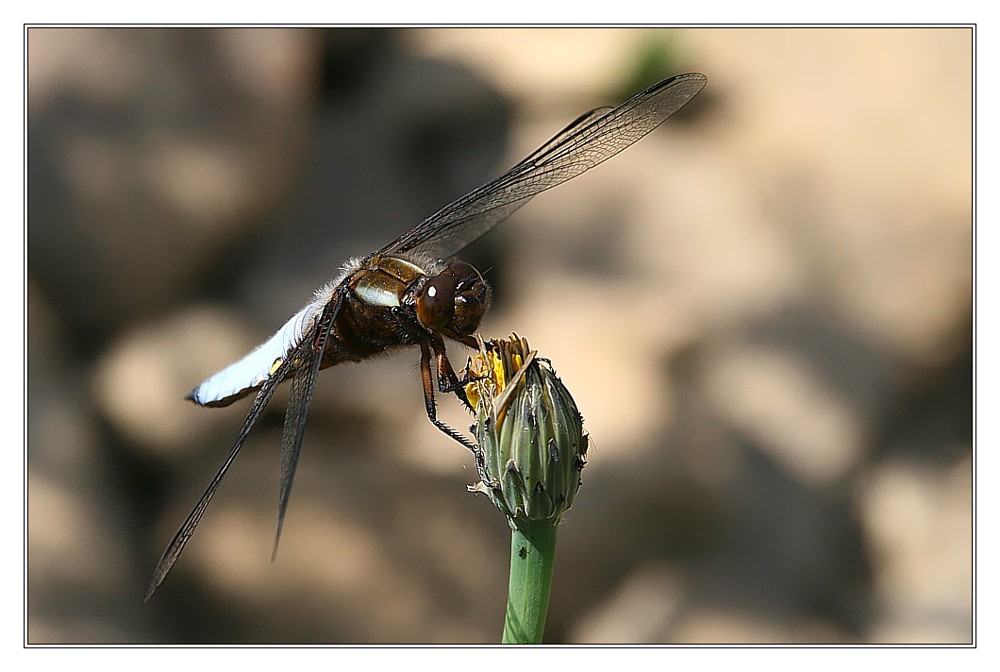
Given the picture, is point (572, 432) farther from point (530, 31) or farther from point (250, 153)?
point (530, 31)

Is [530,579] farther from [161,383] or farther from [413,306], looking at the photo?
[161,383]

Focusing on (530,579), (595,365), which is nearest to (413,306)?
(530,579)

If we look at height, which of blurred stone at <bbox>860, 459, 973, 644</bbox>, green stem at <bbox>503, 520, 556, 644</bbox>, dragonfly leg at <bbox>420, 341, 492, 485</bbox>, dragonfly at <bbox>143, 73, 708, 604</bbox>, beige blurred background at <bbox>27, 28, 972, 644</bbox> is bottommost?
blurred stone at <bbox>860, 459, 973, 644</bbox>

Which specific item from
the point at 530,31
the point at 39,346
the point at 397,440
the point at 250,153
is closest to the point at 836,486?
the point at 397,440

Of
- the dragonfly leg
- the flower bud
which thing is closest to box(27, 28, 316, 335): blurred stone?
the dragonfly leg

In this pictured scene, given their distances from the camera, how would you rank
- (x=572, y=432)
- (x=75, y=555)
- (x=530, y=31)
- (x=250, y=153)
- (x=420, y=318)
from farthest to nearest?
(x=530, y=31) → (x=250, y=153) → (x=75, y=555) → (x=420, y=318) → (x=572, y=432)

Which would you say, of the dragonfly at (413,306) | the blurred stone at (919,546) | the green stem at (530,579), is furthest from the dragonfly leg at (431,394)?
the blurred stone at (919,546)

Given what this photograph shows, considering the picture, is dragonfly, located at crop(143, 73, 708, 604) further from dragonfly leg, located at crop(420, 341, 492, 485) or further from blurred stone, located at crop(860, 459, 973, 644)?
blurred stone, located at crop(860, 459, 973, 644)
